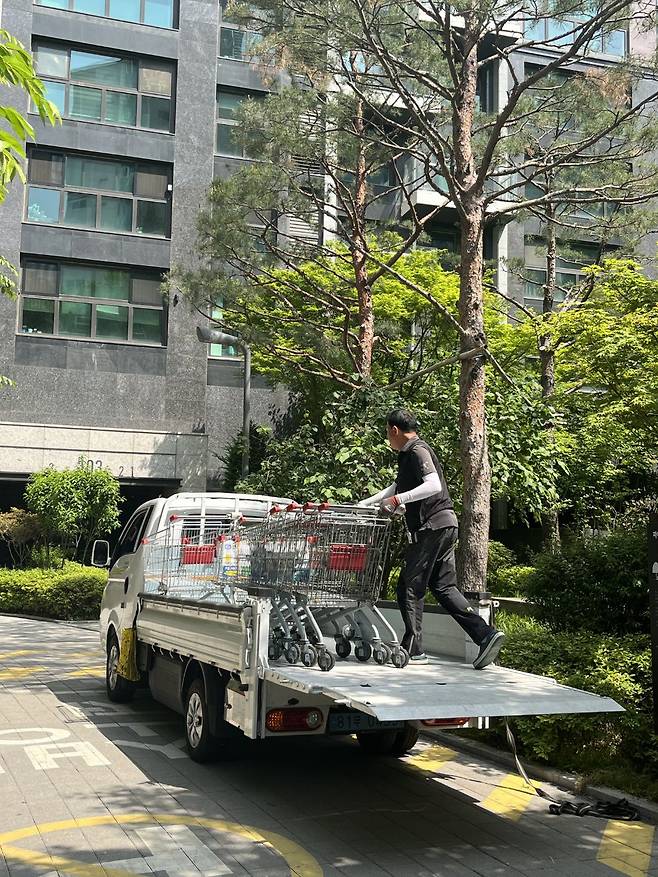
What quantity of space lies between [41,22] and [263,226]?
1565cm

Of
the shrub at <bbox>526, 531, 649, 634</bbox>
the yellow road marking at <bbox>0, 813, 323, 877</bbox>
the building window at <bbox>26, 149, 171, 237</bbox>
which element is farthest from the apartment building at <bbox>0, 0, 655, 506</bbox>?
the yellow road marking at <bbox>0, 813, 323, 877</bbox>

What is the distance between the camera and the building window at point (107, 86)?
2895 centimetres

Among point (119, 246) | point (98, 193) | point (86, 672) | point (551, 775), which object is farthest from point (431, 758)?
point (98, 193)

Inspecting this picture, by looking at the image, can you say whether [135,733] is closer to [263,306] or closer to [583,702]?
[583,702]

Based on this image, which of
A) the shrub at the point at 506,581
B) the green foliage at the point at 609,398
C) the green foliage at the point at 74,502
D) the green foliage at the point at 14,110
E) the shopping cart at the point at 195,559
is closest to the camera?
the green foliage at the point at 14,110

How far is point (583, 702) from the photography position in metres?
5.85

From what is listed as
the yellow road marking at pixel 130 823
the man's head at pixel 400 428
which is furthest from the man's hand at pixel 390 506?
the yellow road marking at pixel 130 823

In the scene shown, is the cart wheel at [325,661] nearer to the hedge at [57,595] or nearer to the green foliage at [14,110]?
the green foliage at [14,110]

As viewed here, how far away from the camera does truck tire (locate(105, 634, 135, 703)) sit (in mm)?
10266

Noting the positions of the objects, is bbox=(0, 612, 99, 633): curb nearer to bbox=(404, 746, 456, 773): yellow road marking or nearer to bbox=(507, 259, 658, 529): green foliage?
bbox=(507, 259, 658, 529): green foliage

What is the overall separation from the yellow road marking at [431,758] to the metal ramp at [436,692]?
154 cm

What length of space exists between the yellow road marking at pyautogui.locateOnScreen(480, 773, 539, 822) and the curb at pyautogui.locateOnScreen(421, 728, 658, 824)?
149 millimetres

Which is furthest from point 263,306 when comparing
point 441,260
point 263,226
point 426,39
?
point 426,39

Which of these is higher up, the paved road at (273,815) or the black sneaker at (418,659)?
the black sneaker at (418,659)
